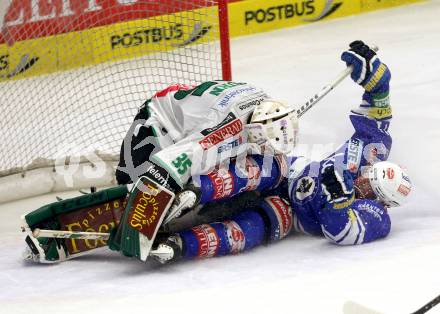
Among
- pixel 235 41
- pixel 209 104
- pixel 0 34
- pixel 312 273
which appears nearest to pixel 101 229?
pixel 209 104

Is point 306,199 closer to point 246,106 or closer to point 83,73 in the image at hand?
point 246,106

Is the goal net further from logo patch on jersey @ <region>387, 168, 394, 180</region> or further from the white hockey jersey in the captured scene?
logo patch on jersey @ <region>387, 168, 394, 180</region>

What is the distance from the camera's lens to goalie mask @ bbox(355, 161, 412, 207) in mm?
4027

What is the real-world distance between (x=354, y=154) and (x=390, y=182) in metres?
0.40

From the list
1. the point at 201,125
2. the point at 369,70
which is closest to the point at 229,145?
the point at 201,125

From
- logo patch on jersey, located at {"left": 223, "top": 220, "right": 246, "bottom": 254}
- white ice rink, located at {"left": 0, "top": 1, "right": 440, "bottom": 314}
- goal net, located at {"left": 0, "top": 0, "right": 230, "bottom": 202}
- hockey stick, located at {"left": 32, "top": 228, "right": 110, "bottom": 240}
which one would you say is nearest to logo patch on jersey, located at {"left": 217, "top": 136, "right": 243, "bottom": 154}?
logo patch on jersey, located at {"left": 223, "top": 220, "right": 246, "bottom": 254}

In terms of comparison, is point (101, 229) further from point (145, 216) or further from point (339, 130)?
point (339, 130)

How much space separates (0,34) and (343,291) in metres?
2.71

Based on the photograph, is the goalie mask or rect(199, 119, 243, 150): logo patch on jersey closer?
rect(199, 119, 243, 150): logo patch on jersey

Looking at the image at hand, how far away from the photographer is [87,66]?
541 centimetres

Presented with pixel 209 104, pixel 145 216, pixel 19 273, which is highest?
pixel 209 104

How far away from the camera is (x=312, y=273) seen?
3643 millimetres

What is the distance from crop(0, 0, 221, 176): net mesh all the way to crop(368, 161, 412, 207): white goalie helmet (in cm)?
127

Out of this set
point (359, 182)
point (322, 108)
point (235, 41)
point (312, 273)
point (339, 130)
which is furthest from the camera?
point (235, 41)
